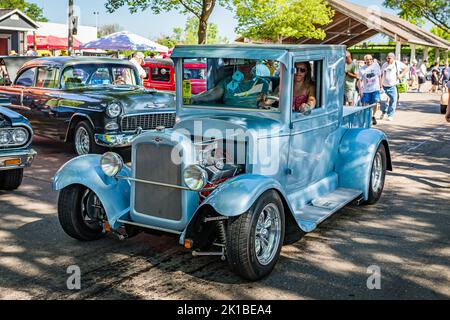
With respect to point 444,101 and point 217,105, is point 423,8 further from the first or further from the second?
point 217,105

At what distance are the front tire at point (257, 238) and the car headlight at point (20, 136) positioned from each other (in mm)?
3906

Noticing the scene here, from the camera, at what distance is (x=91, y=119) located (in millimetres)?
9289

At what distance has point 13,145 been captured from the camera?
707 cm

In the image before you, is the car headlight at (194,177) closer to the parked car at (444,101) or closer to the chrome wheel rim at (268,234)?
the chrome wheel rim at (268,234)

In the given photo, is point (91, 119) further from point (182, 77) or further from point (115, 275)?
point (115, 275)

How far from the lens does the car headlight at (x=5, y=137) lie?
22.9 ft

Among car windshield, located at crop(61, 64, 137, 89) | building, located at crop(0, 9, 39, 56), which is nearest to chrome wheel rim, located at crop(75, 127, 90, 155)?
car windshield, located at crop(61, 64, 137, 89)

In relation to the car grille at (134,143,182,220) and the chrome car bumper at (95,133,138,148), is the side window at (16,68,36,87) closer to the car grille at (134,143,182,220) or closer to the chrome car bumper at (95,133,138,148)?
the chrome car bumper at (95,133,138,148)

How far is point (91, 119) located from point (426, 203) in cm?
533

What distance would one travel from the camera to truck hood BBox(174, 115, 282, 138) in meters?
5.00

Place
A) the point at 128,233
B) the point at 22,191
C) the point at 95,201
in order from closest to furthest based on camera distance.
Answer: the point at 128,233
the point at 95,201
the point at 22,191

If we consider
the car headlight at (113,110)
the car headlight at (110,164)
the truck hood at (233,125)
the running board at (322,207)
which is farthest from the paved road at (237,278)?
the car headlight at (113,110)

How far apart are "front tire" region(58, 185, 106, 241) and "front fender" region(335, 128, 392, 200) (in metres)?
2.73
